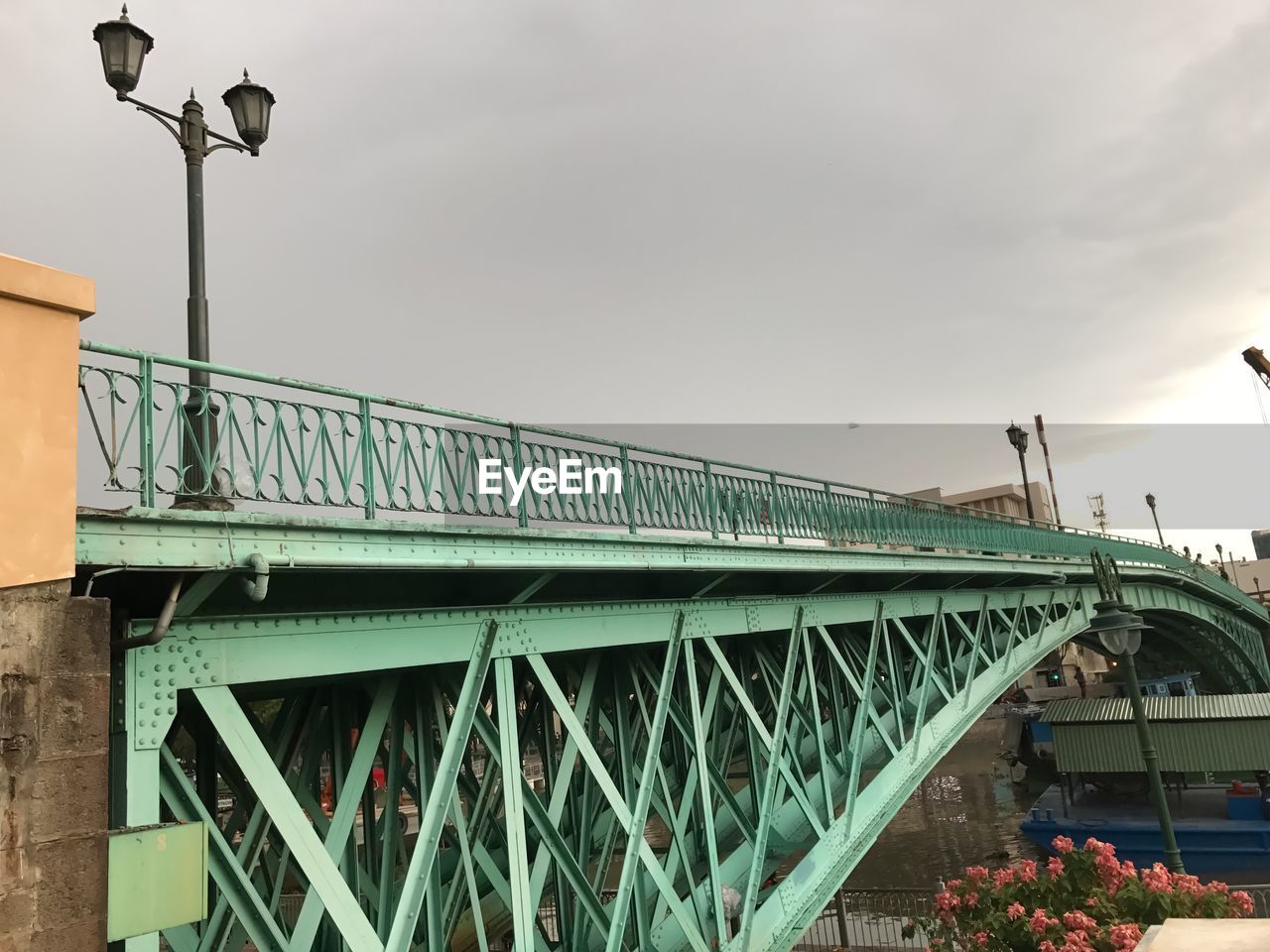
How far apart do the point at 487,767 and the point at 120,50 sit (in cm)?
643

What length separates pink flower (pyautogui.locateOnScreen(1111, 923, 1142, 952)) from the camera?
8.11 metres

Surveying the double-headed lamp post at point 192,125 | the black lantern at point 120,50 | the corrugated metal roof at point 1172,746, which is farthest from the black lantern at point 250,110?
the corrugated metal roof at point 1172,746

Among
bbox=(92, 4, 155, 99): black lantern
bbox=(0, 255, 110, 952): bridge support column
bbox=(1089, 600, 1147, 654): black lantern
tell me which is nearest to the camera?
bbox=(0, 255, 110, 952): bridge support column

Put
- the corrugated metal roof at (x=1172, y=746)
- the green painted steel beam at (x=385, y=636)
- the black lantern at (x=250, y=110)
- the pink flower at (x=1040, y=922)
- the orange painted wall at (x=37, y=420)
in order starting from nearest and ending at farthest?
the orange painted wall at (x=37, y=420) → the green painted steel beam at (x=385, y=636) → the black lantern at (x=250, y=110) → the pink flower at (x=1040, y=922) → the corrugated metal roof at (x=1172, y=746)

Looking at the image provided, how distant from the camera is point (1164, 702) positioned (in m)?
31.6

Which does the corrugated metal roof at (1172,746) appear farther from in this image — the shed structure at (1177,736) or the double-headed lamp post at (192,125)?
the double-headed lamp post at (192,125)

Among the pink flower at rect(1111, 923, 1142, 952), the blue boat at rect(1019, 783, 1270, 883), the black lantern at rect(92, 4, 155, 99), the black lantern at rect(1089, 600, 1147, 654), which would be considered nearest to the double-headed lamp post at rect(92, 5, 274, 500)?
the black lantern at rect(92, 4, 155, 99)

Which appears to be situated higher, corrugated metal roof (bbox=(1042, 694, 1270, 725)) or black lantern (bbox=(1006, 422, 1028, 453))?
black lantern (bbox=(1006, 422, 1028, 453))

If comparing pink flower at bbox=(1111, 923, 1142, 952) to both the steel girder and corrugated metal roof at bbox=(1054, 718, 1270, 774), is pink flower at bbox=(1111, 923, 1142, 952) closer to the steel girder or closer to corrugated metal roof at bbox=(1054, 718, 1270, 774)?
the steel girder

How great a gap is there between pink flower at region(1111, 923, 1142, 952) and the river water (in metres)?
21.8

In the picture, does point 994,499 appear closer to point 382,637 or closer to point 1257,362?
point 1257,362

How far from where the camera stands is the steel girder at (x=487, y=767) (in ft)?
17.0

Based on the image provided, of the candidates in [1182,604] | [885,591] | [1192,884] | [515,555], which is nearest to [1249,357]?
[1182,604]

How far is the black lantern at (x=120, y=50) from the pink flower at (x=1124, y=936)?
11049 mm
